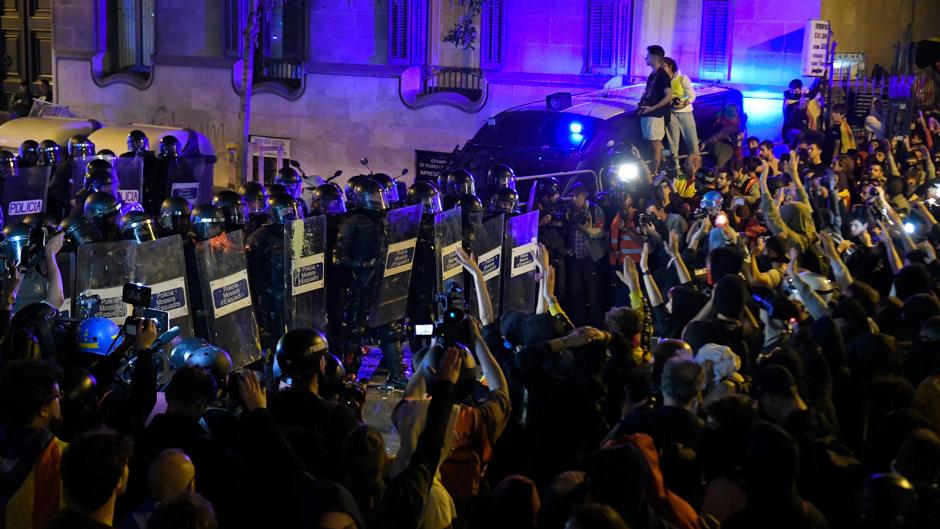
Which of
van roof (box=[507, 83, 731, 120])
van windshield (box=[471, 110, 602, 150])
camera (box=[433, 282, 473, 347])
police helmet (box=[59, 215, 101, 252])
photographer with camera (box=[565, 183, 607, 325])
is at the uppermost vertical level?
van roof (box=[507, 83, 731, 120])

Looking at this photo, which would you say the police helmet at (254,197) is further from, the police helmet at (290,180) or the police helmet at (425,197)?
the police helmet at (290,180)

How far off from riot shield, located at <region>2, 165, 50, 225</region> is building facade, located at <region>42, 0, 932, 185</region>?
283 inches

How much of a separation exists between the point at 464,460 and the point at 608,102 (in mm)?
11335

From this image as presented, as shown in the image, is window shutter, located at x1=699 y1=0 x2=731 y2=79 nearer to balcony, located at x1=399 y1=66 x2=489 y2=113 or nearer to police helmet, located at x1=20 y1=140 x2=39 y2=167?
balcony, located at x1=399 y1=66 x2=489 y2=113

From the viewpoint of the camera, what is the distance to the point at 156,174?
14.9 metres

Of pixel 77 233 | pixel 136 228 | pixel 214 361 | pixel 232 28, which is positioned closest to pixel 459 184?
pixel 136 228

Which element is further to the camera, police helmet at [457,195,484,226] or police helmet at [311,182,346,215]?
police helmet at [457,195,484,226]

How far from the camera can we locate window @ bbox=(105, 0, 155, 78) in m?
23.6

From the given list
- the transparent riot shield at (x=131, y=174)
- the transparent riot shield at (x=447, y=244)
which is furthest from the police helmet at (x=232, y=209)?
the transparent riot shield at (x=131, y=174)

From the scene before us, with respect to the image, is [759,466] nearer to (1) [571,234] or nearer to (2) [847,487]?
(2) [847,487]

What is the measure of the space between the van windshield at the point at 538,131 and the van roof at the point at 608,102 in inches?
8.7

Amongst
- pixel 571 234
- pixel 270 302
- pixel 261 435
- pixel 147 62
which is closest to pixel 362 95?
pixel 147 62

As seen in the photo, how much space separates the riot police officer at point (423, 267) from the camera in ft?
29.3

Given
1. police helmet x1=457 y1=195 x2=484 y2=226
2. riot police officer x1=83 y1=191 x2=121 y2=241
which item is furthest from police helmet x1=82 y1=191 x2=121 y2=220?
police helmet x1=457 y1=195 x2=484 y2=226
